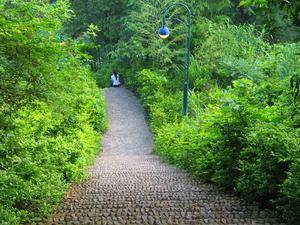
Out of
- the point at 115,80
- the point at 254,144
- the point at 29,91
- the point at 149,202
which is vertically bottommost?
the point at 149,202

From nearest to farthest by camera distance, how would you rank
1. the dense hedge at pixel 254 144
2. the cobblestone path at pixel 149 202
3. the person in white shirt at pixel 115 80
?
the cobblestone path at pixel 149 202 < the dense hedge at pixel 254 144 < the person in white shirt at pixel 115 80

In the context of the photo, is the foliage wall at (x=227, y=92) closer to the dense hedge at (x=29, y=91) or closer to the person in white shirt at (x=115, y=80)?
the person in white shirt at (x=115, y=80)

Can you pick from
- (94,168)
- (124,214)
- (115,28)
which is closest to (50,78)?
(124,214)

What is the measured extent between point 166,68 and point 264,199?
A: 797 inches

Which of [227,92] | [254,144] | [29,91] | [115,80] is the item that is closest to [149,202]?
[254,144]

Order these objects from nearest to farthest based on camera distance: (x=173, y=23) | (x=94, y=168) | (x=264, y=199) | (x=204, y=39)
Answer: (x=264, y=199) → (x=94, y=168) → (x=204, y=39) → (x=173, y=23)

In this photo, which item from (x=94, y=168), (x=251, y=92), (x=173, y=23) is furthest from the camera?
(x=173, y=23)

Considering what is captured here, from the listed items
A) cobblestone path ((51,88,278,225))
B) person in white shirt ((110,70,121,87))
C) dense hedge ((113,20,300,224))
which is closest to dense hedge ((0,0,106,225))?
cobblestone path ((51,88,278,225))

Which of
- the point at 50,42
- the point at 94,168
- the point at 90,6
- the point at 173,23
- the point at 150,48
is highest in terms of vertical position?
the point at 90,6

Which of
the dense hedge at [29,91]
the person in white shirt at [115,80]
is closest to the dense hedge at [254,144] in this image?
the dense hedge at [29,91]

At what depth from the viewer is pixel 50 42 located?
15.7 ft

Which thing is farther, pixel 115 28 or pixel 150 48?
pixel 115 28

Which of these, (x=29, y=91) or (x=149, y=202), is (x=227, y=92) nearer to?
(x=149, y=202)

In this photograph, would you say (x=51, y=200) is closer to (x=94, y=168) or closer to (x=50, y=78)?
(x=50, y=78)
